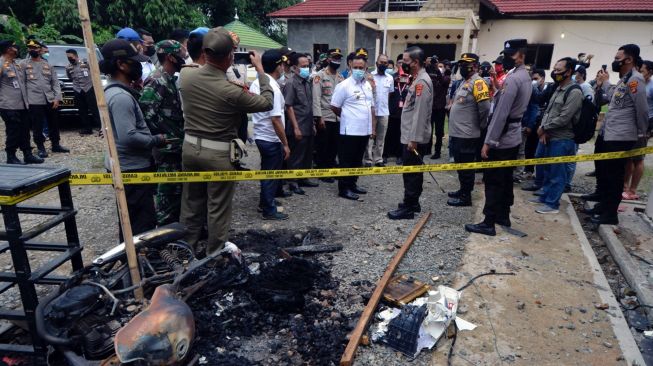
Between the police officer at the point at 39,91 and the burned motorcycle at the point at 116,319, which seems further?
the police officer at the point at 39,91

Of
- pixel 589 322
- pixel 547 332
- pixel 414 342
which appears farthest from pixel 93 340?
pixel 589 322

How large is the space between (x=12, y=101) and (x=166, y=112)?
5.11m

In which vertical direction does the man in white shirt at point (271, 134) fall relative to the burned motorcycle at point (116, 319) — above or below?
above

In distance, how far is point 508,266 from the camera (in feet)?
14.3

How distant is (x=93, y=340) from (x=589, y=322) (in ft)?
12.6

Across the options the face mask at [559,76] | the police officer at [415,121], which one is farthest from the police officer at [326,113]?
the face mask at [559,76]

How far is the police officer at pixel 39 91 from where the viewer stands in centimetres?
793

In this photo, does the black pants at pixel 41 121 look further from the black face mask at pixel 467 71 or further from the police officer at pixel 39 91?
the black face mask at pixel 467 71

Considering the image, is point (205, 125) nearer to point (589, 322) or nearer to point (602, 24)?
point (589, 322)

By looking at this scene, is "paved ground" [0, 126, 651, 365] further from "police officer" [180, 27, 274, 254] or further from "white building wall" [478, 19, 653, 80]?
"white building wall" [478, 19, 653, 80]

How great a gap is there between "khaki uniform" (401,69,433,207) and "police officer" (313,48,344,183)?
1892mm

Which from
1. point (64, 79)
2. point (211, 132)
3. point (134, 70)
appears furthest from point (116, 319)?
point (64, 79)

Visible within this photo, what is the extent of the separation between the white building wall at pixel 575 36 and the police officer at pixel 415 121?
13.5 m

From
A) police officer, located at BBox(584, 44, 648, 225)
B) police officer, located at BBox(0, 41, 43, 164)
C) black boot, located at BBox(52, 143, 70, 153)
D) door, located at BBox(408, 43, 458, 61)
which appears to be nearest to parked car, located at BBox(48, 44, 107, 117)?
black boot, located at BBox(52, 143, 70, 153)
